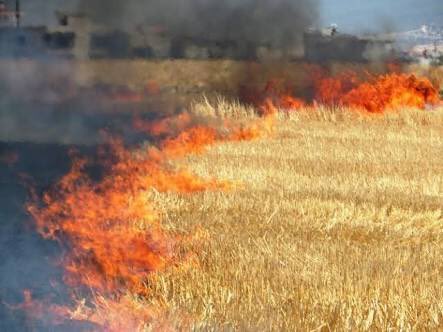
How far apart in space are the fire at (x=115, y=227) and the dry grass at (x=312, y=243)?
1.05 feet

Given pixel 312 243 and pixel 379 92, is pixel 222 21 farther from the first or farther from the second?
pixel 312 243

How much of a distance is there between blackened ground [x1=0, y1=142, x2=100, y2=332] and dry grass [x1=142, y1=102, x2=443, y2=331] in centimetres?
98

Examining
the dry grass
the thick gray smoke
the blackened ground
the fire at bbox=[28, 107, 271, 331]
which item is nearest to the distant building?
the thick gray smoke

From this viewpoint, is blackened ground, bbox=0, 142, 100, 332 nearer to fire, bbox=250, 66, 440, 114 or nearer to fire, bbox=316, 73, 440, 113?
fire, bbox=250, 66, 440, 114

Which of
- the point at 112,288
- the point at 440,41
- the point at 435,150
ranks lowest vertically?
the point at 440,41

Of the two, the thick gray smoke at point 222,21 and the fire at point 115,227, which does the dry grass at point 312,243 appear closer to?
the fire at point 115,227

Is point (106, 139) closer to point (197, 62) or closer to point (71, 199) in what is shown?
point (71, 199)

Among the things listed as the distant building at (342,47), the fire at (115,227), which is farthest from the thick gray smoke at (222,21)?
the fire at (115,227)

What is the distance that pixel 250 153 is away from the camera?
692 inches

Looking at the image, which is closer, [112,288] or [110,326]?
[110,326]

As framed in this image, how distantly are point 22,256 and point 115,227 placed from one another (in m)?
1.15

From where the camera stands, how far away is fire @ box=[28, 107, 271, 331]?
771 centimetres

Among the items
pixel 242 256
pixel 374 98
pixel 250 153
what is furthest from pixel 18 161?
pixel 374 98

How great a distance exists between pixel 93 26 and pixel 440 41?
2434 inches
